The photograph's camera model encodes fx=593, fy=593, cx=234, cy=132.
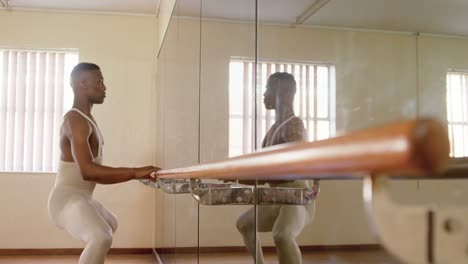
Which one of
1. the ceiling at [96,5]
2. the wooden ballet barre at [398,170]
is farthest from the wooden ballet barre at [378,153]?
the ceiling at [96,5]

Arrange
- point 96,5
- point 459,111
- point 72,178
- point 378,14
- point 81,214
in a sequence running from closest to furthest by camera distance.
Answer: point 459,111 → point 378,14 → point 81,214 → point 72,178 → point 96,5

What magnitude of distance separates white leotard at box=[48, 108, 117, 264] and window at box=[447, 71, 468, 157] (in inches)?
88.3

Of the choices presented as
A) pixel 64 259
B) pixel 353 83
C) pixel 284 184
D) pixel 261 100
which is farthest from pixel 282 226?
pixel 64 259

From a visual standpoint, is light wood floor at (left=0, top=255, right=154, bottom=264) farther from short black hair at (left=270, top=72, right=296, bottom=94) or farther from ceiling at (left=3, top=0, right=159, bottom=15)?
short black hair at (left=270, top=72, right=296, bottom=94)

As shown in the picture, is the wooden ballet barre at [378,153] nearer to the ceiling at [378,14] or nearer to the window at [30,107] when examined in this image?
the ceiling at [378,14]

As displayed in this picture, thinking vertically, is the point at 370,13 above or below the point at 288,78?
above

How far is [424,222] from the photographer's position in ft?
1.70

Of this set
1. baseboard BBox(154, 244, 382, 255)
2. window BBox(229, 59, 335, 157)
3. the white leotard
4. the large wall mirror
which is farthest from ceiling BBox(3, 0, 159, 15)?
window BBox(229, 59, 335, 157)

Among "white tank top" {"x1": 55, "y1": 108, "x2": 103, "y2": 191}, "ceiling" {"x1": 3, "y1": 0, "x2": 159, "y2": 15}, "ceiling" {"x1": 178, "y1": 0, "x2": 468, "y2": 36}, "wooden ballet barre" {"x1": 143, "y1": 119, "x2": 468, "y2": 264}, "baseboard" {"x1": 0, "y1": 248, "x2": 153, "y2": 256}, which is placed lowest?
"baseboard" {"x1": 0, "y1": 248, "x2": 153, "y2": 256}

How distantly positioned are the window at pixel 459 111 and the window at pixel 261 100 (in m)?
0.36

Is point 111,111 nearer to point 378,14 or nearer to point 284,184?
point 284,184

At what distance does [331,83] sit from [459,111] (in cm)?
47

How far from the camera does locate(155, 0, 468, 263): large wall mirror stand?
114 centimetres

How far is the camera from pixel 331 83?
4.91ft
